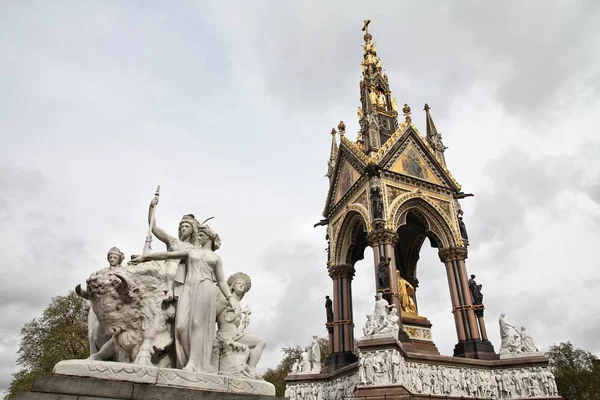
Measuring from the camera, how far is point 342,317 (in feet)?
52.4

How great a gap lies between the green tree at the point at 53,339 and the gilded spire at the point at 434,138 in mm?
17725

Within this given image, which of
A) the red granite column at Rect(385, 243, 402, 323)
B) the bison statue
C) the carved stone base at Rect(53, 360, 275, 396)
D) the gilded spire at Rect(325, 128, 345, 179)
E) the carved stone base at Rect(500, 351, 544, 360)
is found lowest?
the carved stone base at Rect(53, 360, 275, 396)

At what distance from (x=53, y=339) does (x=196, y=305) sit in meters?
19.2

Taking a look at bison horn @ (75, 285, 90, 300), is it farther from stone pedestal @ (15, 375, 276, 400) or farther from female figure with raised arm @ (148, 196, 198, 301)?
stone pedestal @ (15, 375, 276, 400)

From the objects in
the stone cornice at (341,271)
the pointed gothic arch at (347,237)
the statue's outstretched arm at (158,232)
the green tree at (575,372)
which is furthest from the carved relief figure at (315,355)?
the green tree at (575,372)

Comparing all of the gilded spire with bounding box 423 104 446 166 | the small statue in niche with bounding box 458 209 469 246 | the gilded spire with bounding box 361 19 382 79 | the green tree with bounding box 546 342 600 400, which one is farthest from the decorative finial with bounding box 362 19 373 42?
the green tree with bounding box 546 342 600 400

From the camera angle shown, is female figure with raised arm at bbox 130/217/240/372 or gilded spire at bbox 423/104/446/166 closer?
female figure with raised arm at bbox 130/217/240/372

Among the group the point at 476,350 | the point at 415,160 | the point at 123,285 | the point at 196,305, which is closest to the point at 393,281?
the point at 476,350

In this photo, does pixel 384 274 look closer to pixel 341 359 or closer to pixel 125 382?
pixel 341 359

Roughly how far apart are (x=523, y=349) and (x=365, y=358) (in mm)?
5652

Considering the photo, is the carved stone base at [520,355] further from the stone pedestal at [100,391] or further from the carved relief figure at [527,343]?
the stone pedestal at [100,391]

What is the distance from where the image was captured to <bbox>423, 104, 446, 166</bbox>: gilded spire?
18.5m

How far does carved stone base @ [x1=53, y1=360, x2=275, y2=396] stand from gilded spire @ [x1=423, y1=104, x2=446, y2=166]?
16273 mm

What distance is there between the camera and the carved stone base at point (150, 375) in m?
2.86
